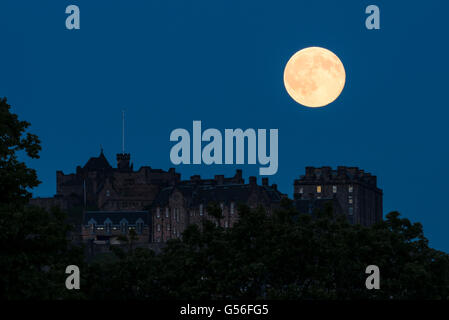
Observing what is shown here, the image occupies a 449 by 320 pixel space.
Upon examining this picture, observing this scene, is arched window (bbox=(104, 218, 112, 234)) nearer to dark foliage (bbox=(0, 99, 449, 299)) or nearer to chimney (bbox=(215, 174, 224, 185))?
chimney (bbox=(215, 174, 224, 185))

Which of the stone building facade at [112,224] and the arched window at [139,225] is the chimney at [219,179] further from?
the arched window at [139,225]

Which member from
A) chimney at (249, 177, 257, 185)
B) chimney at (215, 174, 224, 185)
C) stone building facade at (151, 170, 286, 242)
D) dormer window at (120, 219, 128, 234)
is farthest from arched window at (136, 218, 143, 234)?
chimney at (249, 177, 257, 185)

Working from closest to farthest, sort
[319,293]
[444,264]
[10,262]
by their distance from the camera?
[10,262], [319,293], [444,264]

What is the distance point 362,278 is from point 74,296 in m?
16.4

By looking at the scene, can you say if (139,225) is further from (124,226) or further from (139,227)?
(124,226)

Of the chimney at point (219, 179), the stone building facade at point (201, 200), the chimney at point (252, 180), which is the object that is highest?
the chimney at point (219, 179)

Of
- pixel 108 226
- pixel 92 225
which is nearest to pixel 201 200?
pixel 108 226

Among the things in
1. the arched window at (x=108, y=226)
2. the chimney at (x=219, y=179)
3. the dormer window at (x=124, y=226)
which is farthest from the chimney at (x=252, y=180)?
the arched window at (x=108, y=226)

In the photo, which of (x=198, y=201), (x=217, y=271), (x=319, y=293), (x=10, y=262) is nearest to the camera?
(x=10, y=262)

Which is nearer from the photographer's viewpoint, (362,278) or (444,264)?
(362,278)

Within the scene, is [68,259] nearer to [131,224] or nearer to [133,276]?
[133,276]

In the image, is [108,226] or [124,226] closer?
[124,226]

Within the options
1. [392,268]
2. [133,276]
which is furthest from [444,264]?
[133,276]

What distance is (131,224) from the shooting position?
633 ft
